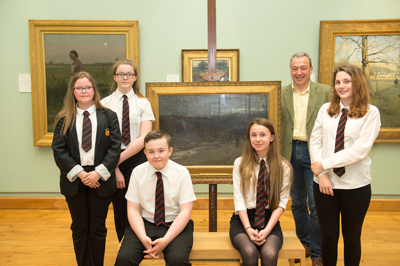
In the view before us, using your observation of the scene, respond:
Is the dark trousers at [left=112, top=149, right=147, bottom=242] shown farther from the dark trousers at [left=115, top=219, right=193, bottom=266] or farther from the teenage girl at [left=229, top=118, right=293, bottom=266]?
the teenage girl at [left=229, top=118, right=293, bottom=266]

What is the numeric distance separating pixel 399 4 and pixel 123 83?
3.88m

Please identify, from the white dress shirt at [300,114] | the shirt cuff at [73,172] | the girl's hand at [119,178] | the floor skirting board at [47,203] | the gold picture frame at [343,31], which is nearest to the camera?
the shirt cuff at [73,172]

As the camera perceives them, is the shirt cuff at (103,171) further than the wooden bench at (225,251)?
Yes

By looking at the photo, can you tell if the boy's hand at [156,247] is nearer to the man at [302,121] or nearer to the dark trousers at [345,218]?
the dark trousers at [345,218]

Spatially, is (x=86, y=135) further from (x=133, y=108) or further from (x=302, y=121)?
(x=302, y=121)

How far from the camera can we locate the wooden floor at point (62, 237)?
3000mm

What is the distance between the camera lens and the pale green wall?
Answer: 4.21 metres

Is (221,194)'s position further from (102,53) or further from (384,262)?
(102,53)

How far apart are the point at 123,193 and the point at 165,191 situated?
0.73 metres

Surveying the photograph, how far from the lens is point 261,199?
7.27ft

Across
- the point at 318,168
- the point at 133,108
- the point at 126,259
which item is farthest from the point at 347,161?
the point at 133,108

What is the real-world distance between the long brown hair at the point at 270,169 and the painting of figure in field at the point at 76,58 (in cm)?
270

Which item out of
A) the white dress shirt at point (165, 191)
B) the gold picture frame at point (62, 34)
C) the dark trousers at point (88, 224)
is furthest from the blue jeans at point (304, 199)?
the gold picture frame at point (62, 34)

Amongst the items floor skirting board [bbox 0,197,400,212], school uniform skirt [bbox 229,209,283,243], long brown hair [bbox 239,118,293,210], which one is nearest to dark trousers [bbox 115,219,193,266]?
school uniform skirt [bbox 229,209,283,243]
